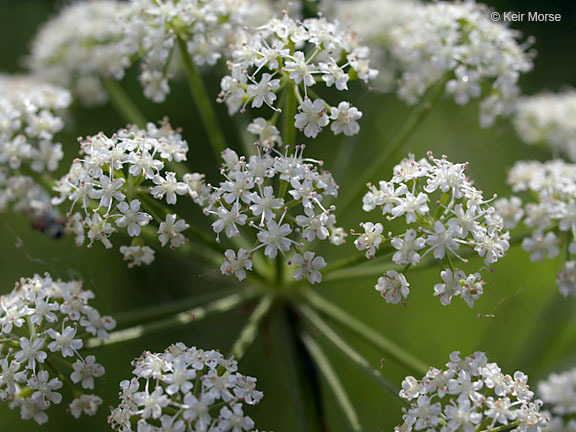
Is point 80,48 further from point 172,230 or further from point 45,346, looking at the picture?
point 45,346

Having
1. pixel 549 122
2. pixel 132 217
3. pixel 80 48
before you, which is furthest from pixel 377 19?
pixel 132 217

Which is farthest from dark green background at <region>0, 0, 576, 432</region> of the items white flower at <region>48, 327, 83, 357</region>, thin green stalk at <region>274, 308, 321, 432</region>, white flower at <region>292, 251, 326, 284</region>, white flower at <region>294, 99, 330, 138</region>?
white flower at <region>292, 251, 326, 284</region>

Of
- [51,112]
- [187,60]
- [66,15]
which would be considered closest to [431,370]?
[187,60]

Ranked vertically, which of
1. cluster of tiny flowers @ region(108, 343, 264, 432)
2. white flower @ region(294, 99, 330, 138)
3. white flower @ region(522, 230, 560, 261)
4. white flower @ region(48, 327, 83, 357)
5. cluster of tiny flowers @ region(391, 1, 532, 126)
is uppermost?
cluster of tiny flowers @ region(391, 1, 532, 126)

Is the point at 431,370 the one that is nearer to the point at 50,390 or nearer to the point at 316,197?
the point at 316,197

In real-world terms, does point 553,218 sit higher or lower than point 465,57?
lower

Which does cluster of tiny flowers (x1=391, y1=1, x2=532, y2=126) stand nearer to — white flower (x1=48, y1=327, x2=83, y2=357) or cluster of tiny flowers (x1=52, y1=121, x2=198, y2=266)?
cluster of tiny flowers (x1=52, y1=121, x2=198, y2=266)

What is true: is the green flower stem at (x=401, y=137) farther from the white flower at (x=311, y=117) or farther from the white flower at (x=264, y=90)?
the white flower at (x=264, y=90)
